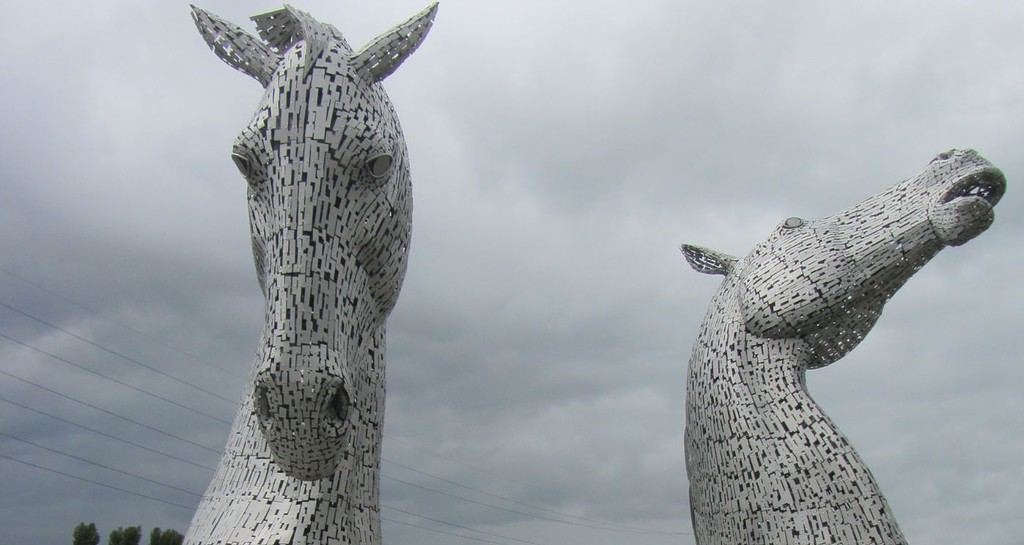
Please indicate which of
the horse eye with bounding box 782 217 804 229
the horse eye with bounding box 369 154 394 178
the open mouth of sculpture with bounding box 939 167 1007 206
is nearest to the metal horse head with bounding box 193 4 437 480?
the horse eye with bounding box 369 154 394 178

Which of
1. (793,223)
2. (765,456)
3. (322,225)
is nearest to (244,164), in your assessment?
(322,225)

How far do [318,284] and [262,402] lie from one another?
38 centimetres

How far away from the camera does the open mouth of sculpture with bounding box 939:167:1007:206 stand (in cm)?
480

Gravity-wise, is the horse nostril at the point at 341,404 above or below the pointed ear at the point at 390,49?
below

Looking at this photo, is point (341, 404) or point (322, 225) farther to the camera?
point (322, 225)

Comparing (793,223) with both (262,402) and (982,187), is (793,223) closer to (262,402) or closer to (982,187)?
(982,187)

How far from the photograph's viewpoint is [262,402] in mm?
2408

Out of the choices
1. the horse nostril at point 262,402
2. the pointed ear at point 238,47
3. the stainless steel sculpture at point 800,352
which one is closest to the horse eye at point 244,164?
the pointed ear at point 238,47

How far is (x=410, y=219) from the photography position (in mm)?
3172

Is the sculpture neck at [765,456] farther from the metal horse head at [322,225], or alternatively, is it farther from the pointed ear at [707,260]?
the metal horse head at [322,225]

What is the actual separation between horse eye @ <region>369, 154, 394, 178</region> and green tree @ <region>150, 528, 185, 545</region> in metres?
A: 10.5

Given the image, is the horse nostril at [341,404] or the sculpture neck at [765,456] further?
the sculpture neck at [765,456]

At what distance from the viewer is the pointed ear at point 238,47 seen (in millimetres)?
3219

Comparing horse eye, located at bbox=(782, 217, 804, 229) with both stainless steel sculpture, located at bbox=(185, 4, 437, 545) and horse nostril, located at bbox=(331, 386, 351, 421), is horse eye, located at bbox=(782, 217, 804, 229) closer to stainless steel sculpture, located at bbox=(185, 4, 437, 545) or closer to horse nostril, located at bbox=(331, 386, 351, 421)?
stainless steel sculpture, located at bbox=(185, 4, 437, 545)
